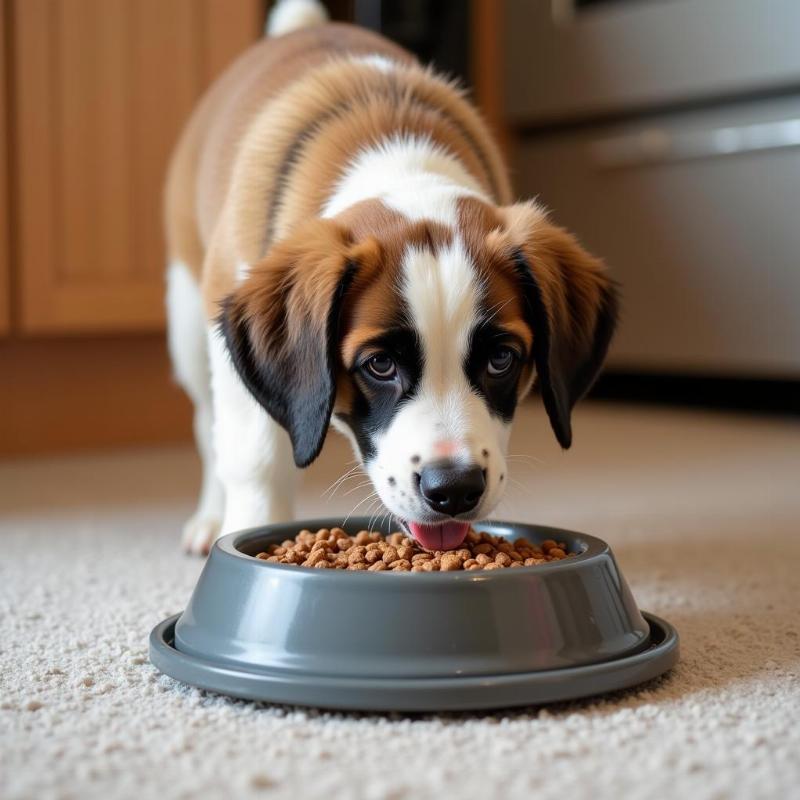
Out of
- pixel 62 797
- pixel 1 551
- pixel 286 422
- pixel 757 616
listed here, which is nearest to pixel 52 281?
pixel 1 551

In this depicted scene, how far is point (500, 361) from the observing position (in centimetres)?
144

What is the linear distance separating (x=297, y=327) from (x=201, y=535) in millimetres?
634

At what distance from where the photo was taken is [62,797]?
957mm

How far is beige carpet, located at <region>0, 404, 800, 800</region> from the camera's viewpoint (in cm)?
100

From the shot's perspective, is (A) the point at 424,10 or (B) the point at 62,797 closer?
(B) the point at 62,797

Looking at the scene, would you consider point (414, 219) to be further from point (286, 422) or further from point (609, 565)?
point (609, 565)

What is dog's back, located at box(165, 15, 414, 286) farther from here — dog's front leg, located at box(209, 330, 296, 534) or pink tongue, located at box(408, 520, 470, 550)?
pink tongue, located at box(408, 520, 470, 550)

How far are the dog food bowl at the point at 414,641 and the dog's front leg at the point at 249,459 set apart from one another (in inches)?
18.7

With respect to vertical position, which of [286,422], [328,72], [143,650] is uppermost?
[328,72]

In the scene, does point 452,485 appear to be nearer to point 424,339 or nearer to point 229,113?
point 424,339

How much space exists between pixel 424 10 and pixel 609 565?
10.4 feet

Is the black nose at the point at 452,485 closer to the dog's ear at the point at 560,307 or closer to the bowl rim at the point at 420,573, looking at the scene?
the bowl rim at the point at 420,573

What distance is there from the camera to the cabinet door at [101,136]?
115 inches

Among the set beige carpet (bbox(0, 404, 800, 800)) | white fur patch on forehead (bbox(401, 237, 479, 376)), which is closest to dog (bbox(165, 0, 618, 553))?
white fur patch on forehead (bbox(401, 237, 479, 376))
